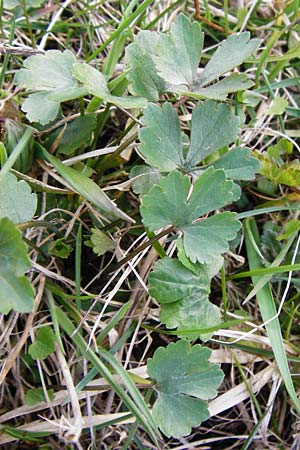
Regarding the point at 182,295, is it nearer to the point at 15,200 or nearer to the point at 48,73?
the point at 15,200

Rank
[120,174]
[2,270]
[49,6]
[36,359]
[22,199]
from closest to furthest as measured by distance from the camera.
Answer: [2,270], [22,199], [36,359], [120,174], [49,6]

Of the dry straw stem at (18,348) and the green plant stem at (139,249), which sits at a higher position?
the green plant stem at (139,249)

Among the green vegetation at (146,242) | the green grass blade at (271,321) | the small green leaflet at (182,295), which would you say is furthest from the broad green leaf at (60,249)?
Answer: the green grass blade at (271,321)

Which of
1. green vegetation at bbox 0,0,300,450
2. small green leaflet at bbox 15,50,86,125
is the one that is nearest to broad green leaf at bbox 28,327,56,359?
green vegetation at bbox 0,0,300,450

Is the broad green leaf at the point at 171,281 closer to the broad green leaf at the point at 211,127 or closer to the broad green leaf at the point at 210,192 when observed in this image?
the broad green leaf at the point at 210,192

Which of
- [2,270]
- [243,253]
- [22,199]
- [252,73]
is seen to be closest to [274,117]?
[252,73]

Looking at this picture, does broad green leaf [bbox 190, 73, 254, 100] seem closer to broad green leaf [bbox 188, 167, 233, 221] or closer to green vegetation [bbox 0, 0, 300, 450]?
green vegetation [bbox 0, 0, 300, 450]

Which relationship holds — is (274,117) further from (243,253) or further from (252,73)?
(243,253)
